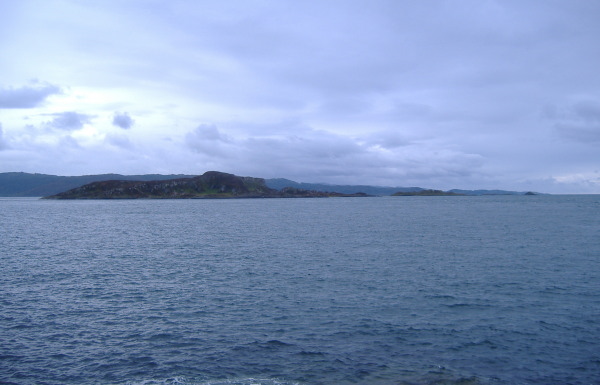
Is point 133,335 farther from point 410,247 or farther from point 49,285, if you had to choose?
point 410,247

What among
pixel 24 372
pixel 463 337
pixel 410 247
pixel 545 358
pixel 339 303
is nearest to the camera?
pixel 24 372

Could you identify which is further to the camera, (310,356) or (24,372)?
(310,356)

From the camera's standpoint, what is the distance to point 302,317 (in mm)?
31109

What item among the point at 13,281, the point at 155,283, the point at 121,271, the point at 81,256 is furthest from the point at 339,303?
the point at 81,256

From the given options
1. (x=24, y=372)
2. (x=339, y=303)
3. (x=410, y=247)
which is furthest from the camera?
(x=410, y=247)

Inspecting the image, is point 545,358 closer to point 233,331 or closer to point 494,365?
point 494,365

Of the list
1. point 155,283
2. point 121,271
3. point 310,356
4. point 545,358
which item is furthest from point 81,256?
point 545,358

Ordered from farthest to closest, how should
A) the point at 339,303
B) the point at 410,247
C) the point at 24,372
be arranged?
the point at 410,247 < the point at 339,303 < the point at 24,372

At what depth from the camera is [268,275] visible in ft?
148

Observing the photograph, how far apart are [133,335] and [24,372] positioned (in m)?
6.25

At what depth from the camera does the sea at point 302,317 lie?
899 inches

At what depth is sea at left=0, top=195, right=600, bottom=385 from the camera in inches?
899

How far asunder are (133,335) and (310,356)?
11681 mm

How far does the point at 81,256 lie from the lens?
5825cm
